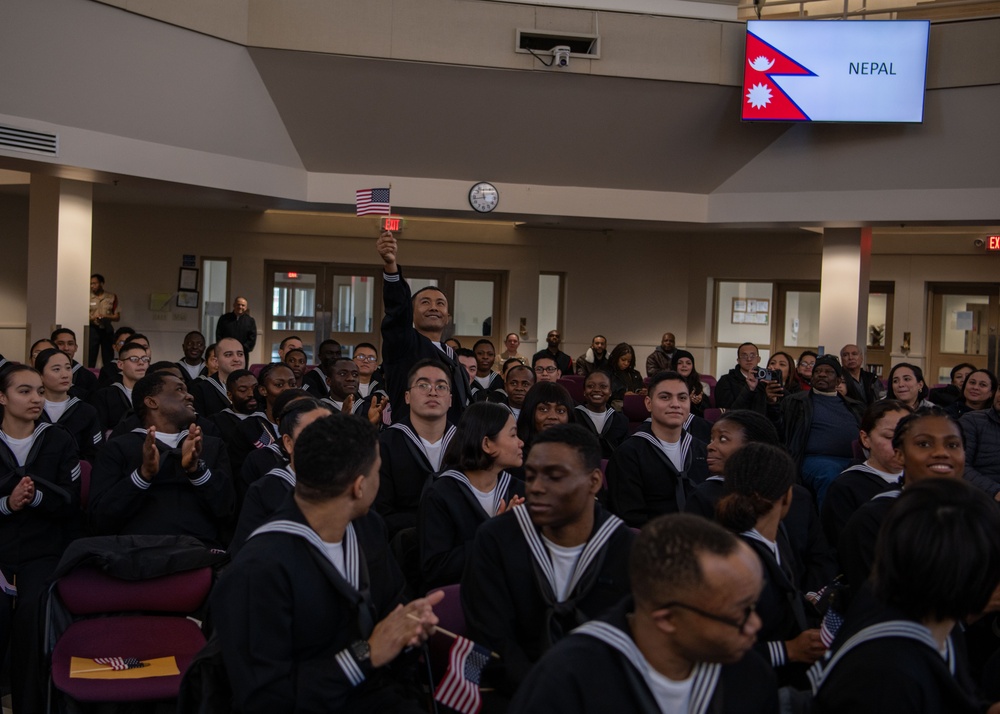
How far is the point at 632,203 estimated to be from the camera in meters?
11.8

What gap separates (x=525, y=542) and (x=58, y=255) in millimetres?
8982

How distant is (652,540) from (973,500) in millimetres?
718

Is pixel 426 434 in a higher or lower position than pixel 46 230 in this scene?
lower

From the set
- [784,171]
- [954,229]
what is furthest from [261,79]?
[954,229]

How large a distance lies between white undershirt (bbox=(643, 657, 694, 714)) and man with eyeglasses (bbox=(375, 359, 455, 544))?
238 centimetres

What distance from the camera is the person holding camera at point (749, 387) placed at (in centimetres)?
655

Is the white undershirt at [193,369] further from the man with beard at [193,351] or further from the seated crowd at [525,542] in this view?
the seated crowd at [525,542]

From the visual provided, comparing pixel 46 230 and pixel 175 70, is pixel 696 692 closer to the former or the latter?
pixel 175 70

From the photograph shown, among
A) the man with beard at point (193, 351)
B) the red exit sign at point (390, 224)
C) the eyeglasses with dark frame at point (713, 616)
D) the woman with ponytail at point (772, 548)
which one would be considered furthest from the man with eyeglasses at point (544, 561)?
the man with beard at point (193, 351)

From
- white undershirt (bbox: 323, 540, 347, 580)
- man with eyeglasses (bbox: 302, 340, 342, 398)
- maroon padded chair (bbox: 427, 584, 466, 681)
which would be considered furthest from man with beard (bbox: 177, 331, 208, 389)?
white undershirt (bbox: 323, 540, 347, 580)

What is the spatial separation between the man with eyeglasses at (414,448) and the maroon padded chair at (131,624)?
3.33 feet

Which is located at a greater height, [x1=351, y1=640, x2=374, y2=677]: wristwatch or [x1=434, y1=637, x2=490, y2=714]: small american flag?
[x1=351, y1=640, x2=374, y2=677]: wristwatch

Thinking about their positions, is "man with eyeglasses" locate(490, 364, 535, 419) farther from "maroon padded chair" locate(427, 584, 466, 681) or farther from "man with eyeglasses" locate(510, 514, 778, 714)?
"man with eyeglasses" locate(510, 514, 778, 714)

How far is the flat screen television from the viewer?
33.2 ft
